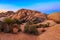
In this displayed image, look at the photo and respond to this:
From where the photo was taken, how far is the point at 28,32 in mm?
17938

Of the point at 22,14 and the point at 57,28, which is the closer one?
the point at 57,28

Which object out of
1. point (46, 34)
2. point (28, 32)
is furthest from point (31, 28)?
point (46, 34)

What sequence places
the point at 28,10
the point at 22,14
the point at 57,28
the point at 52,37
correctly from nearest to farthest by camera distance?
the point at 52,37 → the point at 57,28 → the point at 22,14 → the point at 28,10

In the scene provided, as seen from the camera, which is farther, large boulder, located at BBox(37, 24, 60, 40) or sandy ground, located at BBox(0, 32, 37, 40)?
large boulder, located at BBox(37, 24, 60, 40)

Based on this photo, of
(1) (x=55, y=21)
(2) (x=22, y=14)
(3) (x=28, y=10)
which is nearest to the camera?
(1) (x=55, y=21)

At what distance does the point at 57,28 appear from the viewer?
19.2m

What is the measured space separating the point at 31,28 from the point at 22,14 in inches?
525

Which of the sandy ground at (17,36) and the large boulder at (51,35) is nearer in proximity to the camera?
the sandy ground at (17,36)

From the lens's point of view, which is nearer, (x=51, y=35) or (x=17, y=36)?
(x=17, y=36)

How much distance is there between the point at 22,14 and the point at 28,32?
44.7 ft

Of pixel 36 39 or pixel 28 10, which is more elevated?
pixel 28 10

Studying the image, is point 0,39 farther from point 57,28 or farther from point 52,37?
point 57,28

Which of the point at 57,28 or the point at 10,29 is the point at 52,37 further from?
the point at 10,29

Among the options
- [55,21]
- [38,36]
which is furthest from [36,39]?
[55,21]
